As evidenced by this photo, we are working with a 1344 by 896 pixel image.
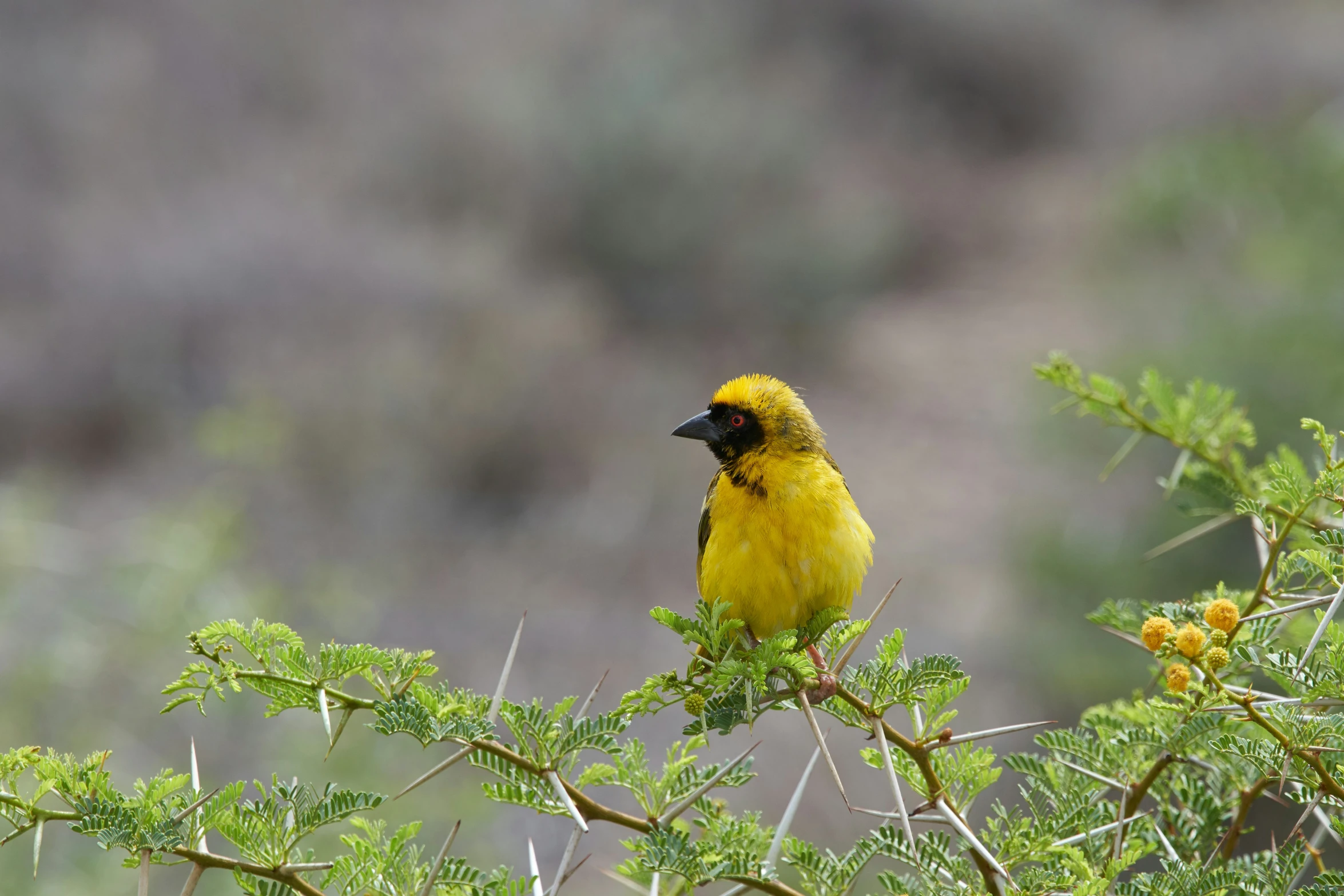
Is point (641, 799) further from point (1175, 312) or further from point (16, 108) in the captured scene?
point (16, 108)

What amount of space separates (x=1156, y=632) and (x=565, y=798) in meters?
0.94

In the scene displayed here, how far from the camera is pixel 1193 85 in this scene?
1678 centimetres

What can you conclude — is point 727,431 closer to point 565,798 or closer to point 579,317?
point 565,798

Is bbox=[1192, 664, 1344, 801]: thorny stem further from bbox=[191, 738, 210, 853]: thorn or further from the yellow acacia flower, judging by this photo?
bbox=[191, 738, 210, 853]: thorn

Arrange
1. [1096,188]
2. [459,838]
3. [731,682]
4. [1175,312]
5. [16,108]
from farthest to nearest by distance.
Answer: [1096,188]
[16,108]
[1175,312]
[459,838]
[731,682]

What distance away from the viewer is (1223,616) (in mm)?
1537

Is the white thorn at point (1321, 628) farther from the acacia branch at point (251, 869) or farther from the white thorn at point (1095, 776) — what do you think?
the acacia branch at point (251, 869)

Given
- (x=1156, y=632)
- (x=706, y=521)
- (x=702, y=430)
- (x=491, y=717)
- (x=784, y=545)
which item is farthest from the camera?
(x=706, y=521)

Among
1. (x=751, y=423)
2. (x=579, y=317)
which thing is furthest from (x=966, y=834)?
(x=579, y=317)

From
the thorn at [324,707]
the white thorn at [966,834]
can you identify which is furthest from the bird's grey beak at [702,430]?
the thorn at [324,707]

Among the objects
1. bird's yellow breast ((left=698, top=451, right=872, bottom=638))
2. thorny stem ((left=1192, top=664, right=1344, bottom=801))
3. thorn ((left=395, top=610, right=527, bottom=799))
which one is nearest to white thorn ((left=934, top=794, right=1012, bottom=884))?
thorny stem ((left=1192, top=664, right=1344, bottom=801))

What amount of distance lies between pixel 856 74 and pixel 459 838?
584 inches

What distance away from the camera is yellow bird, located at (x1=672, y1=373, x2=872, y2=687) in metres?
2.69

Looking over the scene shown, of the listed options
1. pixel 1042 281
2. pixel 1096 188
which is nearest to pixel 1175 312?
pixel 1042 281
